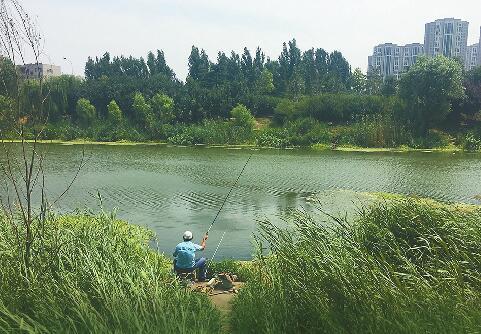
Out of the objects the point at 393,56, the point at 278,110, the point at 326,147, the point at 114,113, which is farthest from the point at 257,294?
the point at 393,56

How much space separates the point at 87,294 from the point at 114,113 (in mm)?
44608

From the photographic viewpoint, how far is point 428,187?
1930 cm

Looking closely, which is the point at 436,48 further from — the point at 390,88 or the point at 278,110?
the point at 278,110

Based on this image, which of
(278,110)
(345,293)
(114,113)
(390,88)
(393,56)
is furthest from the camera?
(393,56)

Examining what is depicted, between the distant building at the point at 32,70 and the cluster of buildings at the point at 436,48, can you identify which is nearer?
the distant building at the point at 32,70

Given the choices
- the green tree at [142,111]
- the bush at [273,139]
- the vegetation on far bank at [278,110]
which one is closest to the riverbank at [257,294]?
the vegetation on far bank at [278,110]

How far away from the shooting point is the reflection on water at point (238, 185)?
13.8 meters

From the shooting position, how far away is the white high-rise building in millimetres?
90250

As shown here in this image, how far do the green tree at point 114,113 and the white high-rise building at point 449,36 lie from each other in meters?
68.4

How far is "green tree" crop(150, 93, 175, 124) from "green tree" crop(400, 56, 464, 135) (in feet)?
76.9

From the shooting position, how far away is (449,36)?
90.9 metres

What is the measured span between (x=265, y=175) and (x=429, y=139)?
69.3 feet

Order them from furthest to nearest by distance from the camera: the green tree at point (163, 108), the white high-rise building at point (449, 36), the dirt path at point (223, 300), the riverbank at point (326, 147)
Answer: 1. the white high-rise building at point (449, 36)
2. the green tree at point (163, 108)
3. the riverbank at point (326, 147)
4. the dirt path at point (223, 300)

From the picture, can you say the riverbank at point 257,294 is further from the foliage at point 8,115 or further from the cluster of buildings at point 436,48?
the cluster of buildings at point 436,48
